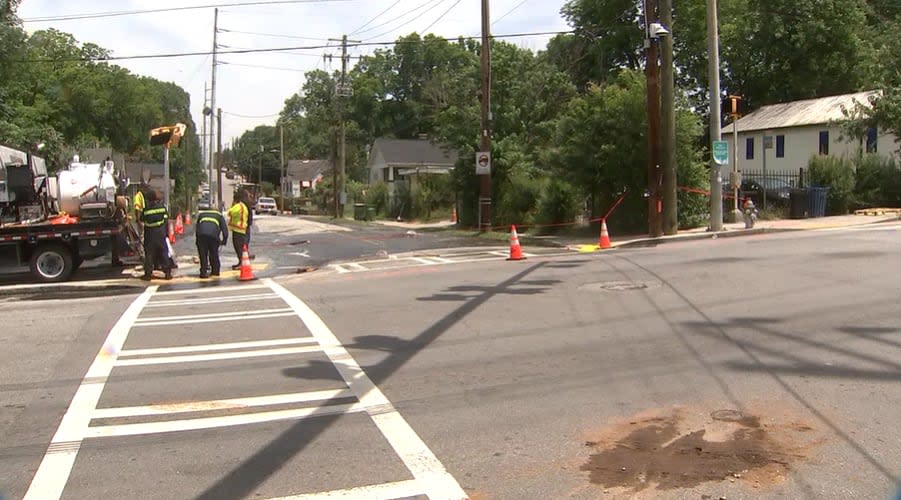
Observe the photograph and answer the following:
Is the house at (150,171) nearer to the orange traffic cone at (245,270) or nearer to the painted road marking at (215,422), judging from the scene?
the orange traffic cone at (245,270)

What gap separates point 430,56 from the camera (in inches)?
3442

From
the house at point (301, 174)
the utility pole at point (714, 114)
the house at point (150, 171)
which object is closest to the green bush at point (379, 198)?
the house at point (150, 171)

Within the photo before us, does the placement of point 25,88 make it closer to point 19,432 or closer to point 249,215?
point 249,215

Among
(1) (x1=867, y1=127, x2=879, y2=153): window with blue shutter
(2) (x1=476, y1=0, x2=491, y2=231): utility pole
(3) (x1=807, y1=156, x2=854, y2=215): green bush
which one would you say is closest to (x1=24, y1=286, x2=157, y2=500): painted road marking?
(2) (x1=476, y1=0, x2=491, y2=231): utility pole

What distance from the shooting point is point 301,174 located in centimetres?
11881

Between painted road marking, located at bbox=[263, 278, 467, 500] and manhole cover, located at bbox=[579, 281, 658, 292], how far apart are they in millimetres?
4373

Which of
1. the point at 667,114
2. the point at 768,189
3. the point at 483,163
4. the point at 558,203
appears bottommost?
the point at 558,203

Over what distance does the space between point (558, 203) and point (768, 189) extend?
7.91 meters

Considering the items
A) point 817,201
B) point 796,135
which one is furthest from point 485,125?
point 796,135

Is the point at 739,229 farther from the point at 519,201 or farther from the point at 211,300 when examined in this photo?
the point at 211,300

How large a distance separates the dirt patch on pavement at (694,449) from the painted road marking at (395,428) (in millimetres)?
896

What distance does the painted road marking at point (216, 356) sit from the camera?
7.62 meters

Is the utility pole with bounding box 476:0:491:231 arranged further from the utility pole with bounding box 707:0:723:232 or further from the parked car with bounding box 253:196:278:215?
the parked car with bounding box 253:196:278:215

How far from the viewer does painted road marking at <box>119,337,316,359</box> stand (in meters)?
8.07
